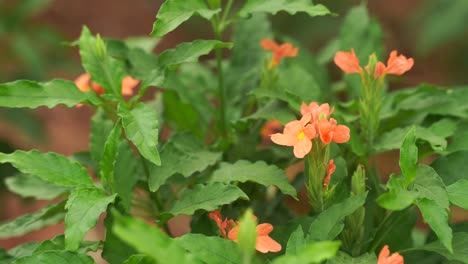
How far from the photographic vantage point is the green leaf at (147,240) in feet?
2.78

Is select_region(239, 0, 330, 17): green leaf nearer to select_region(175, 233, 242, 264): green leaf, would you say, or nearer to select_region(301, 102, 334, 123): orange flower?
select_region(301, 102, 334, 123): orange flower

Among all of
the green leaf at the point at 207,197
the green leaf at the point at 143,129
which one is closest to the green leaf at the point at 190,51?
the green leaf at the point at 143,129

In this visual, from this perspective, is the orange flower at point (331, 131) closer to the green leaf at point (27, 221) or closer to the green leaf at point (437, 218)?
the green leaf at point (437, 218)

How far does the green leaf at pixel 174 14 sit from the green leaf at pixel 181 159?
0.76ft

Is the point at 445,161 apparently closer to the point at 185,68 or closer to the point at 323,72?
the point at 323,72

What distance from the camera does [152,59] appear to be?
1.44 metres

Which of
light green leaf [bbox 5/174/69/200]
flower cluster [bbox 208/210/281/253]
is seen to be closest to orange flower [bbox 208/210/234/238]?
flower cluster [bbox 208/210/281/253]

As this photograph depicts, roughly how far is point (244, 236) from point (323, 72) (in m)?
Result: 0.87

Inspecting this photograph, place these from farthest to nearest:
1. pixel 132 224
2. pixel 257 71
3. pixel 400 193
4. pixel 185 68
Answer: pixel 185 68 < pixel 257 71 < pixel 400 193 < pixel 132 224

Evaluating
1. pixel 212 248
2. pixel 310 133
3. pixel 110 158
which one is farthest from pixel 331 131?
pixel 110 158

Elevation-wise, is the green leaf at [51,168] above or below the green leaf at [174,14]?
below

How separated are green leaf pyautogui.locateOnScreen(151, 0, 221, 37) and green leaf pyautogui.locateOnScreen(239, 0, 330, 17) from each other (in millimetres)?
67

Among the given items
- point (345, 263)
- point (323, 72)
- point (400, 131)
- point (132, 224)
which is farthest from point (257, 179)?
point (323, 72)

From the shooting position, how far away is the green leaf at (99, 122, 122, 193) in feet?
4.04
